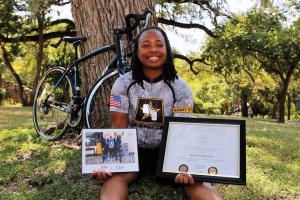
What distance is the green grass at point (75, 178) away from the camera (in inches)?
107

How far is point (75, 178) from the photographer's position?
118 inches

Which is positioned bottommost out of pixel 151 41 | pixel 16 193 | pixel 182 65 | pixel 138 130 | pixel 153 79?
pixel 16 193

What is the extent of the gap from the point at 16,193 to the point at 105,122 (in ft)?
4.03

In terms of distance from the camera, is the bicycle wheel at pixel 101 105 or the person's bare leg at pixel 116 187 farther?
the bicycle wheel at pixel 101 105

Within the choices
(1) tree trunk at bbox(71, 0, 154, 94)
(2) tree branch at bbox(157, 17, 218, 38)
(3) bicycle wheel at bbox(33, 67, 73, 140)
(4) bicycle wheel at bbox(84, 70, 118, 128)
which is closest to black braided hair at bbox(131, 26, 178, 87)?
(4) bicycle wheel at bbox(84, 70, 118, 128)

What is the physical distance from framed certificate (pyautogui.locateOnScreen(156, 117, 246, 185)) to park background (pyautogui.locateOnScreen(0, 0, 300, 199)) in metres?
0.40

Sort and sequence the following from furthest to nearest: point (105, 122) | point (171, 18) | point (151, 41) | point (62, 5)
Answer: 1. point (171, 18)
2. point (62, 5)
3. point (105, 122)
4. point (151, 41)

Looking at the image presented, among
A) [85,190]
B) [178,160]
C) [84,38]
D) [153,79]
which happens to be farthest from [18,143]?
[178,160]

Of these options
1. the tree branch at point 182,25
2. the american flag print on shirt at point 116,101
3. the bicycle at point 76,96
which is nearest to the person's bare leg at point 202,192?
the american flag print on shirt at point 116,101

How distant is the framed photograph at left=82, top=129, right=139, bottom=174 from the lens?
246cm

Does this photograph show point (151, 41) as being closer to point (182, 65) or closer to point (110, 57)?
point (110, 57)

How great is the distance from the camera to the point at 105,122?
374 cm

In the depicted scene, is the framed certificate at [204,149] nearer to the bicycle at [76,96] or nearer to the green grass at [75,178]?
the green grass at [75,178]

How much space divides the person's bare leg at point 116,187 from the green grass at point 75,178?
0.23 metres
